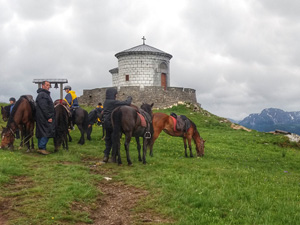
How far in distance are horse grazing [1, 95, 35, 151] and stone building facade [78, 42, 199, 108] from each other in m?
28.2

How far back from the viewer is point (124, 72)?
1800 inches

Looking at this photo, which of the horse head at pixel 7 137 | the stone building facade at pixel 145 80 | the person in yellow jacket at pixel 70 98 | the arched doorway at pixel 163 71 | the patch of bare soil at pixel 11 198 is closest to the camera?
the patch of bare soil at pixel 11 198

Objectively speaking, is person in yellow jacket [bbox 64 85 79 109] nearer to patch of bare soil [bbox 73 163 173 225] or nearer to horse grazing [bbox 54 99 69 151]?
horse grazing [bbox 54 99 69 151]

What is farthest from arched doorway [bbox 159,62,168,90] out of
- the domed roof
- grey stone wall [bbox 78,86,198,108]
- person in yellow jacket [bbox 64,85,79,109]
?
person in yellow jacket [bbox 64,85,79,109]

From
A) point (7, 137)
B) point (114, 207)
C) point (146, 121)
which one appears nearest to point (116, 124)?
point (146, 121)

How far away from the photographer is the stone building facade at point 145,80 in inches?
1649

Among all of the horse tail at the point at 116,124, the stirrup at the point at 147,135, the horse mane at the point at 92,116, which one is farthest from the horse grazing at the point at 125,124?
the horse mane at the point at 92,116

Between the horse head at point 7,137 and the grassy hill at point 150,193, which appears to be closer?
the grassy hill at point 150,193

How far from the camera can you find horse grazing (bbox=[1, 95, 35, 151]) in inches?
511

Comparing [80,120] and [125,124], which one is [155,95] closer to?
[80,120]

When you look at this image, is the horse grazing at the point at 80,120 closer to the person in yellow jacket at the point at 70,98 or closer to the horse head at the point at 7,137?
the person in yellow jacket at the point at 70,98

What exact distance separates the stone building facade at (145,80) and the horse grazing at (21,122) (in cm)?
2824

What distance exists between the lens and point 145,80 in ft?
147

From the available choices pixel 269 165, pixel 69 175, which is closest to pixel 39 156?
pixel 69 175
